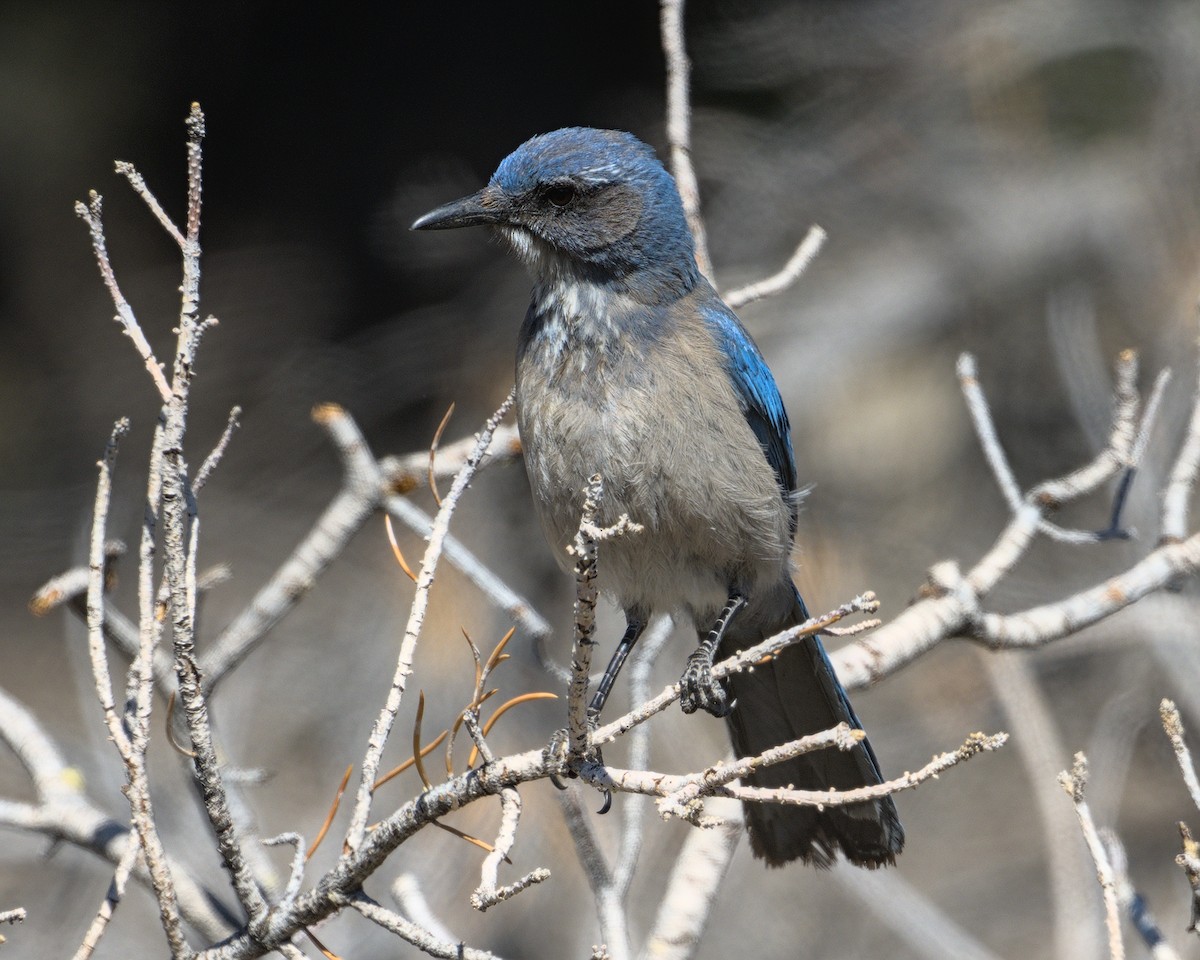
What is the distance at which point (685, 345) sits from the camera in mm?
3885

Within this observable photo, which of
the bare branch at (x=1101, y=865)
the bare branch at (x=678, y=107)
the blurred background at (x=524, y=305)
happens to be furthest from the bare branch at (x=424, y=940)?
the blurred background at (x=524, y=305)

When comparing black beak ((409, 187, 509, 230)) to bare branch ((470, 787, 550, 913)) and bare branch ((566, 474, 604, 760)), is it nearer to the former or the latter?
bare branch ((566, 474, 604, 760))

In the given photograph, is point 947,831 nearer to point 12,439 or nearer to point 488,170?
point 488,170

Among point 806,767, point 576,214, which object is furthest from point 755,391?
point 806,767

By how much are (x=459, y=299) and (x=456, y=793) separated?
244 inches

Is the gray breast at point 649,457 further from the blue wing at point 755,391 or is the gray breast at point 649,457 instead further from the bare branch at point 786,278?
the bare branch at point 786,278

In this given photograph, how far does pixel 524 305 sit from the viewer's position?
25.8ft

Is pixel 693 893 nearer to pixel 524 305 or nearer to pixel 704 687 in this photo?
pixel 704 687

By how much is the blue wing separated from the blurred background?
7.87 ft

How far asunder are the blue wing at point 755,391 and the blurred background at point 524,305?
7.87ft

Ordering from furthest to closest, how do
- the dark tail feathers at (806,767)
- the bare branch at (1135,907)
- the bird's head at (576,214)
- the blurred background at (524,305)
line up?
the blurred background at (524,305)
the bird's head at (576,214)
the dark tail feathers at (806,767)
the bare branch at (1135,907)

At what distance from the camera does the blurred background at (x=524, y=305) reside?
7312 mm

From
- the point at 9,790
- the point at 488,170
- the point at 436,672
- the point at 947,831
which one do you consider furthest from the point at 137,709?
the point at 947,831

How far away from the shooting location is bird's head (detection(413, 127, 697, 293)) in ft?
13.1
